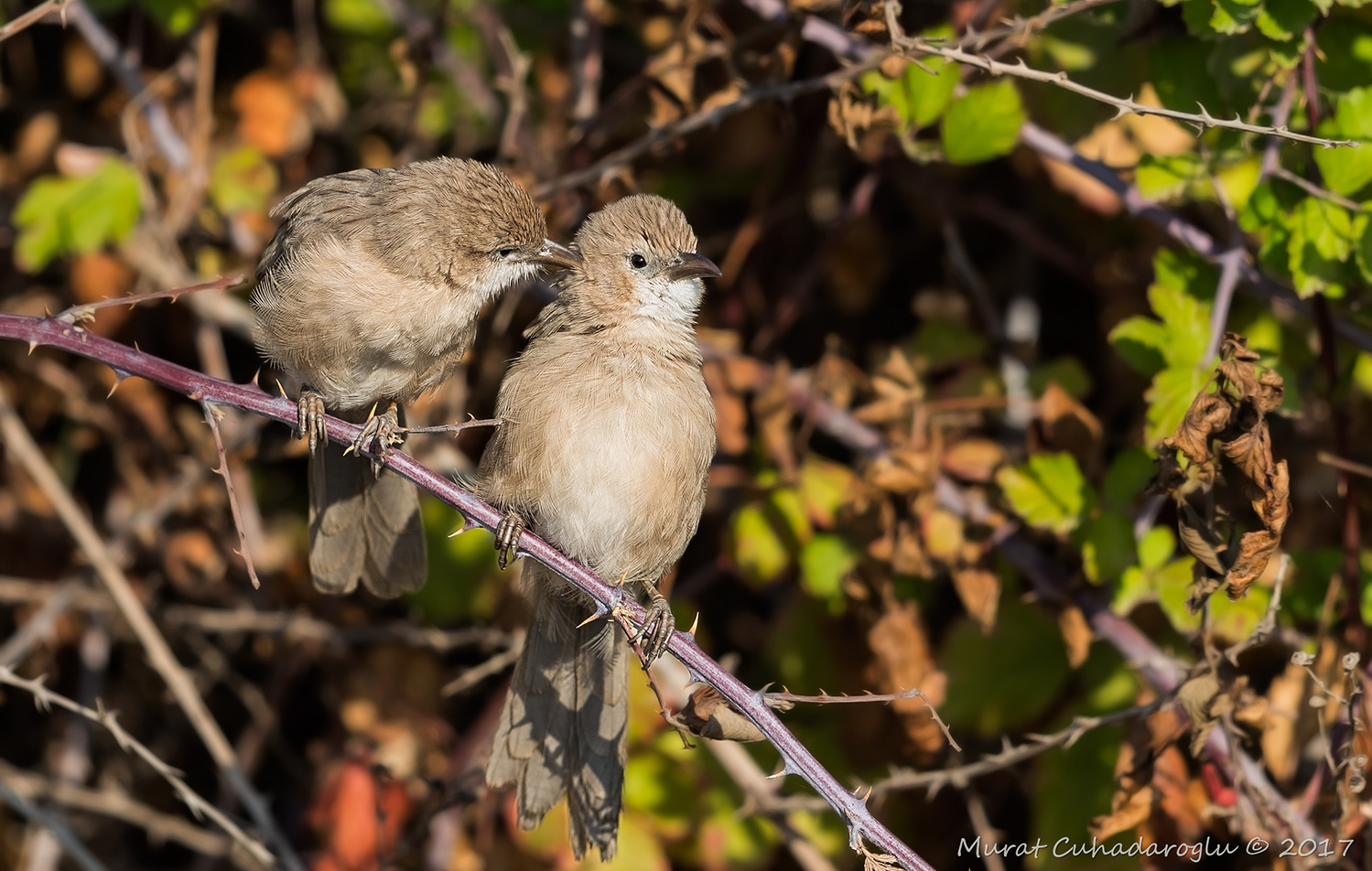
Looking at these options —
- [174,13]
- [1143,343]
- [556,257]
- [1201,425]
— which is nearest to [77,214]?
[174,13]

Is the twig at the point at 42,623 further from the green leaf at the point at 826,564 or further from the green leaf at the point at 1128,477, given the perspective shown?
the green leaf at the point at 1128,477

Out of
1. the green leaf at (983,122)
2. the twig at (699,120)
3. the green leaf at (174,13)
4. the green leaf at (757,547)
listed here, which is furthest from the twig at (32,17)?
the green leaf at (757,547)

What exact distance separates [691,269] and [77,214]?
2.07 m

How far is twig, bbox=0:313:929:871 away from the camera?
2441 mm

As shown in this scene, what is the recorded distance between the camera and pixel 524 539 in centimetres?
276

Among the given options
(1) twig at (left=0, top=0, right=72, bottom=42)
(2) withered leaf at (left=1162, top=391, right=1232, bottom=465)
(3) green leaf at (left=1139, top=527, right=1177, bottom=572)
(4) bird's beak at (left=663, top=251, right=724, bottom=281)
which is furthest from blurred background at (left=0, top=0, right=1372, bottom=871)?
(1) twig at (left=0, top=0, right=72, bottom=42)

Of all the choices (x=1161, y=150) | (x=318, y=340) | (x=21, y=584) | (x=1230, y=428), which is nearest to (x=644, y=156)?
(x=318, y=340)

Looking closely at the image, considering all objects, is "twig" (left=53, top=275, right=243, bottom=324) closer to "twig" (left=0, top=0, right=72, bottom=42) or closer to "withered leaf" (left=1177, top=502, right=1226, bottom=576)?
"twig" (left=0, top=0, right=72, bottom=42)

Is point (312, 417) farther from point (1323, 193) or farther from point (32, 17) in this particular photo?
point (1323, 193)

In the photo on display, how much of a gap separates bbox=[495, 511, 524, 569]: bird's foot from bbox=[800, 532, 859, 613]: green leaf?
1076 mm

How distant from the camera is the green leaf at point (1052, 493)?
11.1 ft

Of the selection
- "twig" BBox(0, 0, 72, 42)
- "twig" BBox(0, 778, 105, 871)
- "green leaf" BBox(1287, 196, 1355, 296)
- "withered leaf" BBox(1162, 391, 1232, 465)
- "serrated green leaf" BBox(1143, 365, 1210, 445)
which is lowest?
"twig" BBox(0, 778, 105, 871)

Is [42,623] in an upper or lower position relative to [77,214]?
lower

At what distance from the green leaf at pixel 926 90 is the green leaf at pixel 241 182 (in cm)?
239
